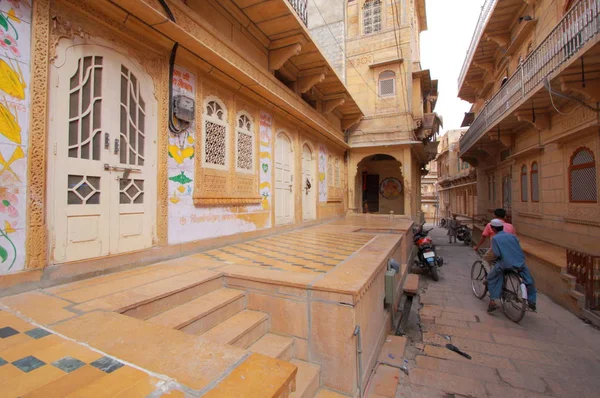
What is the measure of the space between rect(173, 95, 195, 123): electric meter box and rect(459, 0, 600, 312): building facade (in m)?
7.06

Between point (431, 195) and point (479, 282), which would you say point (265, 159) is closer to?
point (479, 282)

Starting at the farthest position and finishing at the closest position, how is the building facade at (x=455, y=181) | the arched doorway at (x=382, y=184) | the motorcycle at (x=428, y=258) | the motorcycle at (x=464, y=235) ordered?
the building facade at (x=455, y=181) < the arched doorway at (x=382, y=184) < the motorcycle at (x=464, y=235) < the motorcycle at (x=428, y=258)

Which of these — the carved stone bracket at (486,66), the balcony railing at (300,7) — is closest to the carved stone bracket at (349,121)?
the balcony railing at (300,7)

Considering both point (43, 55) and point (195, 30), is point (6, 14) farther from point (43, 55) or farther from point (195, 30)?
point (195, 30)

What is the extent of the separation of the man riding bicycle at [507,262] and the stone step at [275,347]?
14.0ft

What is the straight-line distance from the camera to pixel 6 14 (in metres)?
2.67

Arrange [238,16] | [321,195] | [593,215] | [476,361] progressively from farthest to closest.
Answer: [321,195] < [593,215] < [238,16] < [476,361]

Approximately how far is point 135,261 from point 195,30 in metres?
3.64

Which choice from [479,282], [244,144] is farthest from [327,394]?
[479,282]

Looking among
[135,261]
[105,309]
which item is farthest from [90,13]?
[105,309]

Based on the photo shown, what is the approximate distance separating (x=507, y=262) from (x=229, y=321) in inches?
187

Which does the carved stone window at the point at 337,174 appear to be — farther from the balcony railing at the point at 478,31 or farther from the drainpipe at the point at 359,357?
the drainpipe at the point at 359,357

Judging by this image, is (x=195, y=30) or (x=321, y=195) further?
(x=321, y=195)

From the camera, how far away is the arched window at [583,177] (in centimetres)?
675
